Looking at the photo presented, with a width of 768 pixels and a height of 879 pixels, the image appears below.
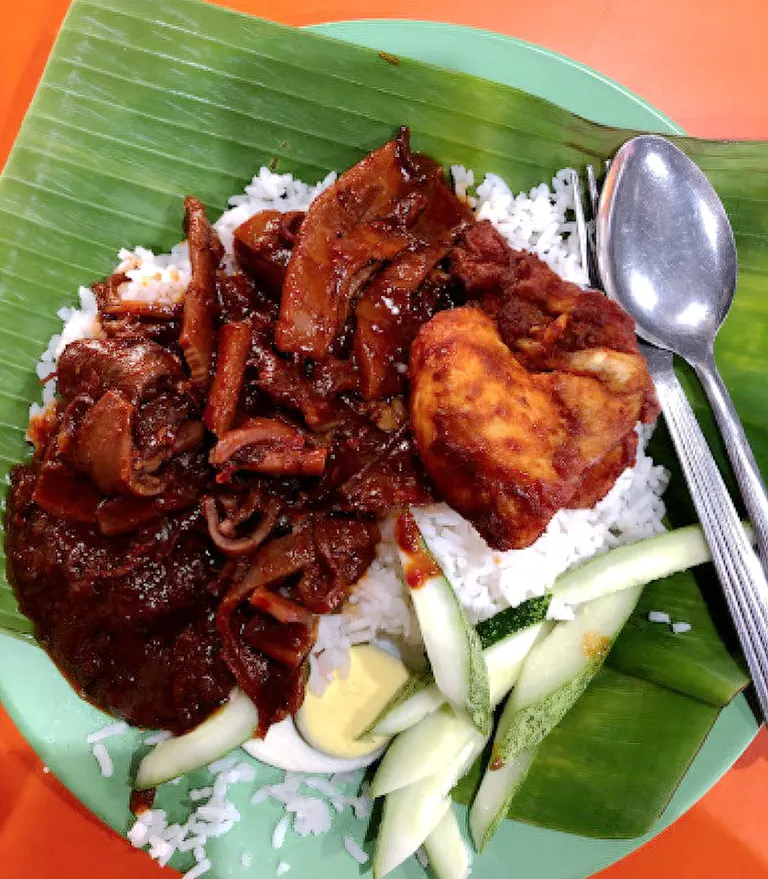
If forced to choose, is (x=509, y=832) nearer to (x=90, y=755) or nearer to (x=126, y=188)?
(x=90, y=755)

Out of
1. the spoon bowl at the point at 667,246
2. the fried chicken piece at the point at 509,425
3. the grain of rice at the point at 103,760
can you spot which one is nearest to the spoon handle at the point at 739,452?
the spoon bowl at the point at 667,246

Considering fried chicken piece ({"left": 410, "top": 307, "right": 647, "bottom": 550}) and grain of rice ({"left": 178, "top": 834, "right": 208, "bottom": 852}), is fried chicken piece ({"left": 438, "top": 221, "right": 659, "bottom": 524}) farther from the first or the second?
grain of rice ({"left": 178, "top": 834, "right": 208, "bottom": 852})

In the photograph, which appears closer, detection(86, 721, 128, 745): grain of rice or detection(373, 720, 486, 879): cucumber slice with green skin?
detection(373, 720, 486, 879): cucumber slice with green skin

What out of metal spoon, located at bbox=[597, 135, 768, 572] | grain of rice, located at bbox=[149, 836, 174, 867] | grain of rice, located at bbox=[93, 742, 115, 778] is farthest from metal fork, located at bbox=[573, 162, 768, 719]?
grain of rice, located at bbox=[93, 742, 115, 778]

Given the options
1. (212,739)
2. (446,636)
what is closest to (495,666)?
(446,636)

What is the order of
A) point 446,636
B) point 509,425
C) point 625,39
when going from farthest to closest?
point 625,39 < point 446,636 < point 509,425

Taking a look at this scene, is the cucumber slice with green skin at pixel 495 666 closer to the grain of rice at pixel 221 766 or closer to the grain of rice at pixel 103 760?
the grain of rice at pixel 221 766

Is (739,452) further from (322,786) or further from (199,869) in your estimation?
(199,869)
